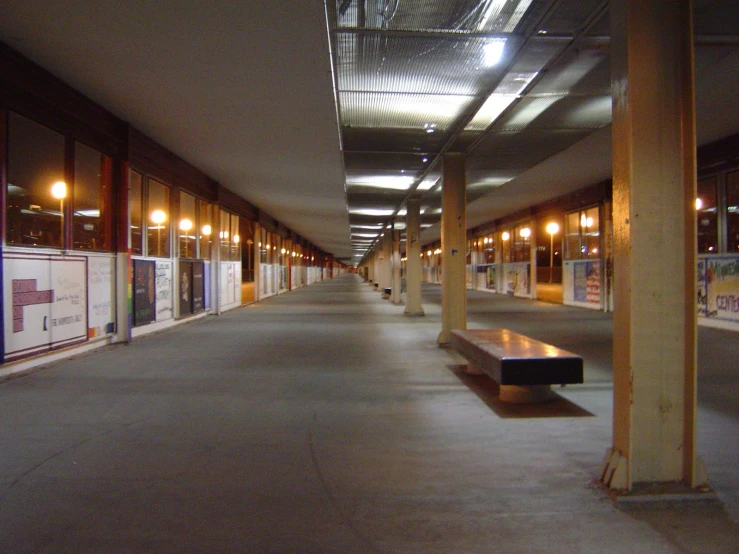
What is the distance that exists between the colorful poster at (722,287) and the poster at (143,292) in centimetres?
1364

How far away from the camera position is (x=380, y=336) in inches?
490

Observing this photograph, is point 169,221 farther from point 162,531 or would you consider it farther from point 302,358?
point 162,531

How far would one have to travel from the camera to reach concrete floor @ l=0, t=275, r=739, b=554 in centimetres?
326

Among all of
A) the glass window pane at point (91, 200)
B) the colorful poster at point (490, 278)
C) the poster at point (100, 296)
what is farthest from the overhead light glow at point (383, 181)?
the colorful poster at point (490, 278)

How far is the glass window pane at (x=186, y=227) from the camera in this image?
15422mm

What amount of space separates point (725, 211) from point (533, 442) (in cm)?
1164

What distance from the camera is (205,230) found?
1786cm

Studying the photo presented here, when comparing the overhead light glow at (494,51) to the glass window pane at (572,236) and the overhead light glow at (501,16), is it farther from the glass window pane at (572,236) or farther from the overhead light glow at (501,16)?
the glass window pane at (572,236)

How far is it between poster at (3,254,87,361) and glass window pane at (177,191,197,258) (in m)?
5.57

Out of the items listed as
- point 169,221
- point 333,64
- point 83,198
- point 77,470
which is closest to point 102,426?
point 77,470

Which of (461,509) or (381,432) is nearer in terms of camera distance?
(461,509)

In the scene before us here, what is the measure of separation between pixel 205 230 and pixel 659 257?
15.9m

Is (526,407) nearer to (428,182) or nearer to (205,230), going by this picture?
(428,182)

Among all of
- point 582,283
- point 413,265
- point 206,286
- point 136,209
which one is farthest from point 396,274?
point 136,209
